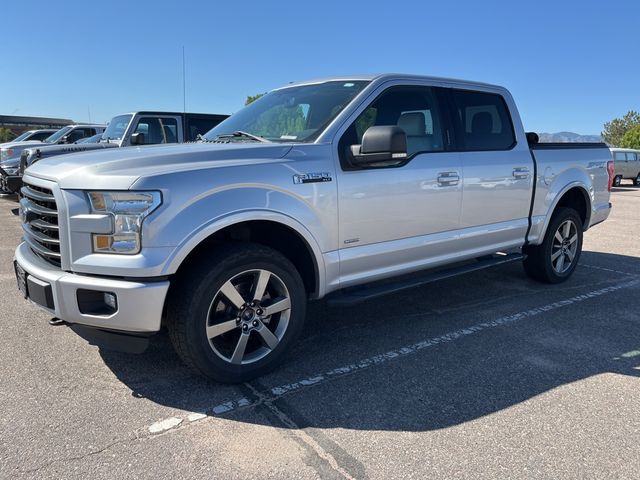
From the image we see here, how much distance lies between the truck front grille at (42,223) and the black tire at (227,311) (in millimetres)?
760

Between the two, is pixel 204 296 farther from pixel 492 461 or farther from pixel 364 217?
pixel 492 461

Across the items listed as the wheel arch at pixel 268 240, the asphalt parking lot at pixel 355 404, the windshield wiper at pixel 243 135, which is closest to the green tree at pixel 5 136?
the asphalt parking lot at pixel 355 404

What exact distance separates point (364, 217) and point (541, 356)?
5.42ft

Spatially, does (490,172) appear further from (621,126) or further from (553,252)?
(621,126)

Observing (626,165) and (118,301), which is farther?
(626,165)

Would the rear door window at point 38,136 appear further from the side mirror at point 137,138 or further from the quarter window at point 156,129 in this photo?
the side mirror at point 137,138

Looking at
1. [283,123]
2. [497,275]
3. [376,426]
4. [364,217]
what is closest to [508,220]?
[497,275]

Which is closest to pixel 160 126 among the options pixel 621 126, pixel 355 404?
pixel 355 404

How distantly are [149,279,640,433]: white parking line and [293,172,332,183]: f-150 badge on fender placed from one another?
4.20 ft

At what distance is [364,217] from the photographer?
3668mm

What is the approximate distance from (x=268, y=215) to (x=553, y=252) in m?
3.87

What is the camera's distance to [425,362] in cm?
361

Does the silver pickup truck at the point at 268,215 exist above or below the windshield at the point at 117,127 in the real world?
below

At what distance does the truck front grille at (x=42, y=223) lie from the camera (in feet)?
9.89
